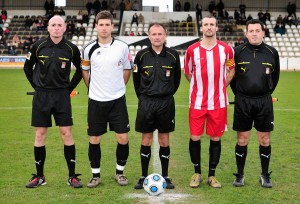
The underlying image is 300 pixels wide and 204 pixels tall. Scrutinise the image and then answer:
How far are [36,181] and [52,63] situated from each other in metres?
1.46

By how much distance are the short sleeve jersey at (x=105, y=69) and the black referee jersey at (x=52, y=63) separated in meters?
0.22

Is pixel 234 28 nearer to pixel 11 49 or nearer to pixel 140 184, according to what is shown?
pixel 11 49

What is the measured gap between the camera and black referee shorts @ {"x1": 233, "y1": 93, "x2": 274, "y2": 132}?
6.68 m

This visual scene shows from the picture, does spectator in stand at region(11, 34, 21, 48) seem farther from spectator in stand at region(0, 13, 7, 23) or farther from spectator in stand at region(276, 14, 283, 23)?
spectator in stand at region(276, 14, 283, 23)

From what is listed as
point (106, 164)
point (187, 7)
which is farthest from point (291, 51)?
point (106, 164)

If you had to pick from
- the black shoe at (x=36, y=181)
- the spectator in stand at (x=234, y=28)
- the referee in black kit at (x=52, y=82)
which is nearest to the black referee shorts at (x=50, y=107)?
the referee in black kit at (x=52, y=82)

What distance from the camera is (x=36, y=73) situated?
21.9 ft

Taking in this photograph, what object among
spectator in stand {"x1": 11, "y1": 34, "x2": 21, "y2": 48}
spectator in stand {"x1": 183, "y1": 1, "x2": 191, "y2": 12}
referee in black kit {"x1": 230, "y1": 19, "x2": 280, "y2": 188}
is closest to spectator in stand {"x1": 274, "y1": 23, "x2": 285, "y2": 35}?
spectator in stand {"x1": 183, "y1": 1, "x2": 191, "y2": 12}

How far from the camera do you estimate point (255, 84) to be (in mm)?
6613

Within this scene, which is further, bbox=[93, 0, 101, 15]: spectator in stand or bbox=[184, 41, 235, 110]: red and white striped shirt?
bbox=[93, 0, 101, 15]: spectator in stand

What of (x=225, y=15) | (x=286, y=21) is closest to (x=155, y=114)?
(x=225, y=15)

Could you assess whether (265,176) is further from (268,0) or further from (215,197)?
(268,0)

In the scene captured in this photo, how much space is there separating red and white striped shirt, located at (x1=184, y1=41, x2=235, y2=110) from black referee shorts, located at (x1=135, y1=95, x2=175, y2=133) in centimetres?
33

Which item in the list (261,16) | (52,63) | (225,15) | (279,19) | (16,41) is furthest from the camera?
(225,15)
